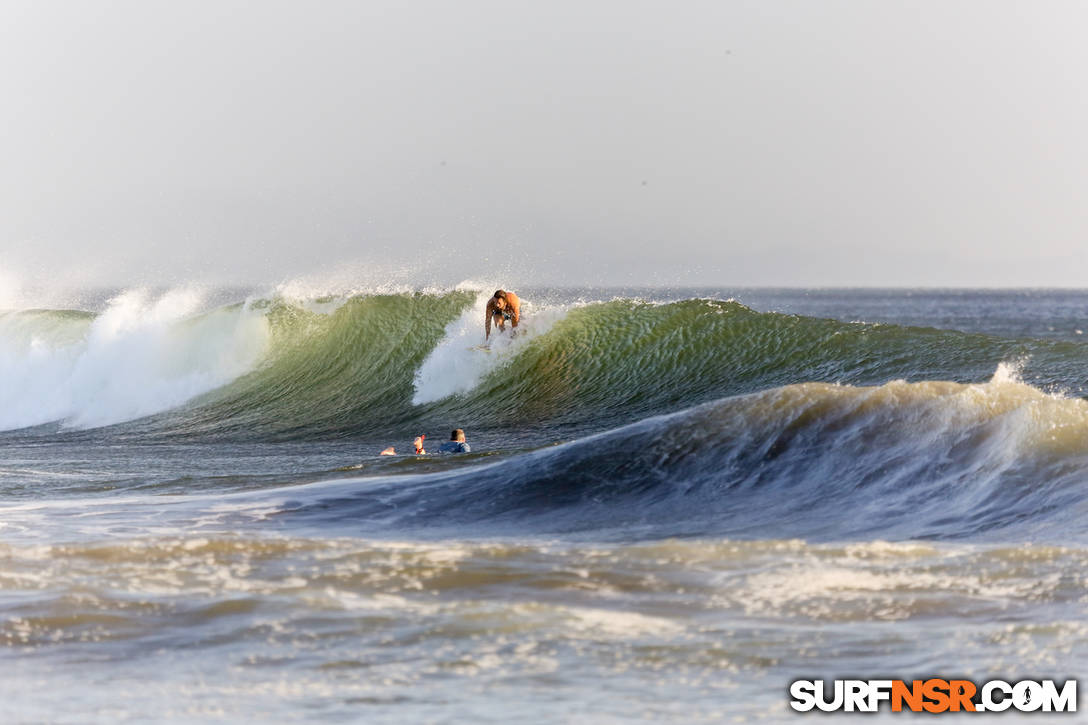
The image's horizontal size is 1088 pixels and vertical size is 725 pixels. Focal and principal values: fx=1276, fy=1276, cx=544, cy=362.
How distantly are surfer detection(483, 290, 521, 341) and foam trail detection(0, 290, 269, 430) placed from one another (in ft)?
16.2

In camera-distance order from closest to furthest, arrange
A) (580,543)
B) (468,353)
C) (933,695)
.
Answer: (933,695)
(580,543)
(468,353)

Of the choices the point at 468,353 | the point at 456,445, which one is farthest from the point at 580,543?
the point at 468,353

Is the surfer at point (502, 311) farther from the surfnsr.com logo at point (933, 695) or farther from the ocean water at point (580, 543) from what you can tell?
the surfnsr.com logo at point (933, 695)

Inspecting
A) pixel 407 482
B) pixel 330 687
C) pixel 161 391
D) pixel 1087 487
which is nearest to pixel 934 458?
pixel 1087 487

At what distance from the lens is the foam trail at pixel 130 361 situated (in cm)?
2245

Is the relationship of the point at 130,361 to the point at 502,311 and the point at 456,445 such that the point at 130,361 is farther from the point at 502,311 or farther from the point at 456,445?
the point at 456,445

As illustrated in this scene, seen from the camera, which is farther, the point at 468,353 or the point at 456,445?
the point at 468,353

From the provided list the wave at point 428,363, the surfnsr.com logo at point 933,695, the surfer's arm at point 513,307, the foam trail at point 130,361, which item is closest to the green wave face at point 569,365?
the wave at point 428,363

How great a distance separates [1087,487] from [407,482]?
211 inches

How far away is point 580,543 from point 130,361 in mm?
17529

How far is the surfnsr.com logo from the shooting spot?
4727 mm

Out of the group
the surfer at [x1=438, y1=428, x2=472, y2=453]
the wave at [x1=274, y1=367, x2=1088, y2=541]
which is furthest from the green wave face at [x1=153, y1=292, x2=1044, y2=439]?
the wave at [x1=274, y1=367, x2=1088, y2=541]

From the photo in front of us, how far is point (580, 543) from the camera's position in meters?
8.18

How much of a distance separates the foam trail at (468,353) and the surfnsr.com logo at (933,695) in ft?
49.0
